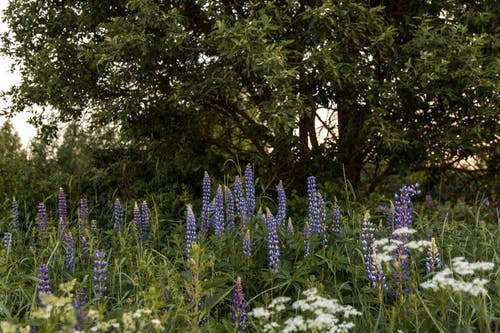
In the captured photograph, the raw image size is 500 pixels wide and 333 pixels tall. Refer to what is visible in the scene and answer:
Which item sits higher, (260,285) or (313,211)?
(313,211)

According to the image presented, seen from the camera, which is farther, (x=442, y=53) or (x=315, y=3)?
(x=315, y=3)

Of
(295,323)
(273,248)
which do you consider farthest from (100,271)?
(273,248)

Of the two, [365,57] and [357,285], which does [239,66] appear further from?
[357,285]

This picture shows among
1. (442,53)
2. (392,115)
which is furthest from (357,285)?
(392,115)

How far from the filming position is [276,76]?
5809 mm

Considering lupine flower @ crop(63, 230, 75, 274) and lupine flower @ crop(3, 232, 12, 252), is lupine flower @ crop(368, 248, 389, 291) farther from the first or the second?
lupine flower @ crop(3, 232, 12, 252)

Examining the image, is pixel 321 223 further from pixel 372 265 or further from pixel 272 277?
pixel 372 265

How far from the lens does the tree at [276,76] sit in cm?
644

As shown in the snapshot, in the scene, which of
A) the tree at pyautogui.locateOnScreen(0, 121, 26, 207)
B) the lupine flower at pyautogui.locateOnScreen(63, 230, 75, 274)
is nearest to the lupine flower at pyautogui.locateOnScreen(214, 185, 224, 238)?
the lupine flower at pyautogui.locateOnScreen(63, 230, 75, 274)

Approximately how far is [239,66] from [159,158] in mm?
2022

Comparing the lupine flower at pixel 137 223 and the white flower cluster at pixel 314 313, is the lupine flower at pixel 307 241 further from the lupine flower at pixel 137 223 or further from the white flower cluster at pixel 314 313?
the lupine flower at pixel 137 223

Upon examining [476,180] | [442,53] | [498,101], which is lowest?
[476,180]

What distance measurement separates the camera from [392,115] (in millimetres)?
7723

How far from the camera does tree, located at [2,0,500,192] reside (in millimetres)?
6438
